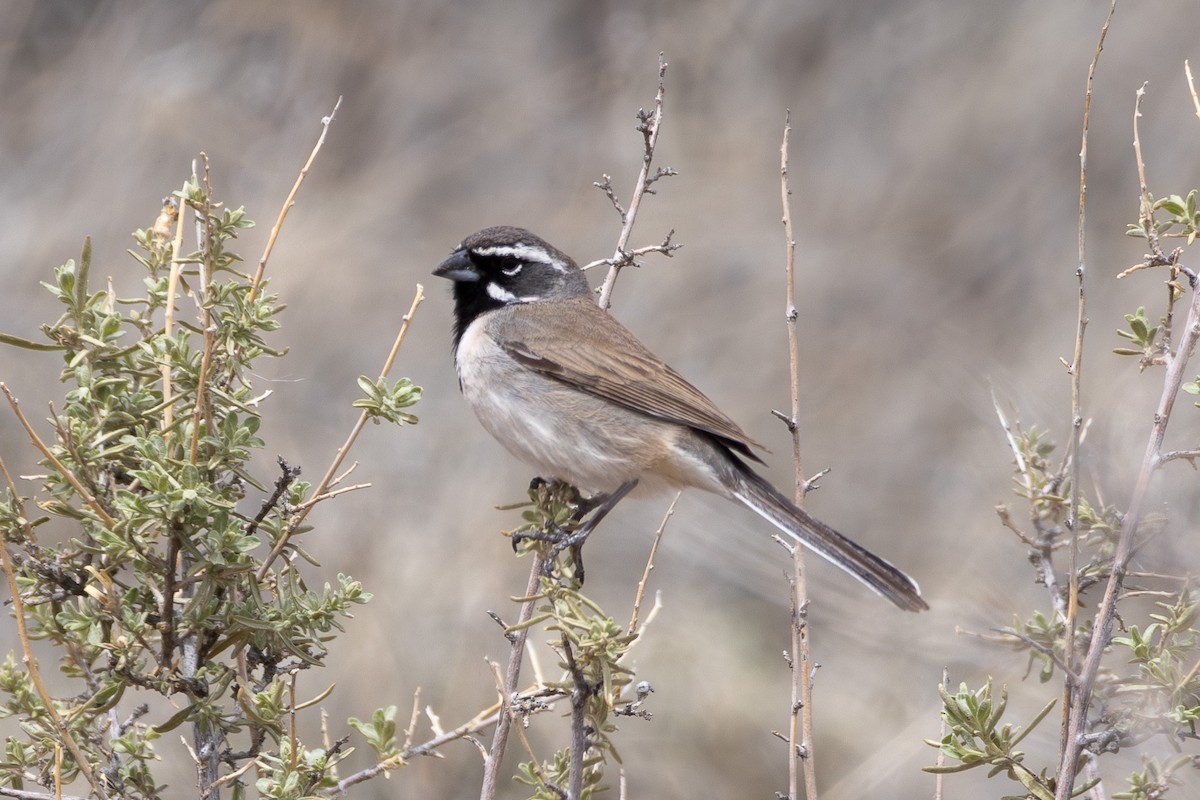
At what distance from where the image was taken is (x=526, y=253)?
4688 millimetres

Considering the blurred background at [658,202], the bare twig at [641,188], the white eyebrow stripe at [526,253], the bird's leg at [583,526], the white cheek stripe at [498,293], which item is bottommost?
the bird's leg at [583,526]

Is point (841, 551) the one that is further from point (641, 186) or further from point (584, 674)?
point (584, 674)

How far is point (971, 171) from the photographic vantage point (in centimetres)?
866

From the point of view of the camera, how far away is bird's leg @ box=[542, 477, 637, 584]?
11.0 feet

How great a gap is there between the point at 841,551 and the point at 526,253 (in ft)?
5.48

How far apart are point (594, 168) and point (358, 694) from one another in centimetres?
375

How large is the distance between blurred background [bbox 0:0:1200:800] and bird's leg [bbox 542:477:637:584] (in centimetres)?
352

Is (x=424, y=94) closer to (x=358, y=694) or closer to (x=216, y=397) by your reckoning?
(x=358, y=694)

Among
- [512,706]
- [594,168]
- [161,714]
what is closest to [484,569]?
[161,714]

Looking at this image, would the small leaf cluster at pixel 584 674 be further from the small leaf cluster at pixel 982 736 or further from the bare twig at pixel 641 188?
the bare twig at pixel 641 188

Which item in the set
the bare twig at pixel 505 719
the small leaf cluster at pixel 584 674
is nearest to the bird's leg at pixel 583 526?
the bare twig at pixel 505 719

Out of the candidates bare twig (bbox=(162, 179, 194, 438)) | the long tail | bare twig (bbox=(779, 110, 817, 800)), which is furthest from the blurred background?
bare twig (bbox=(162, 179, 194, 438))

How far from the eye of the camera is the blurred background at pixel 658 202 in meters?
7.99

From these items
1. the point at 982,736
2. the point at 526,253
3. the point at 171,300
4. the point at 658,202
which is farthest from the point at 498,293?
the point at 658,202
